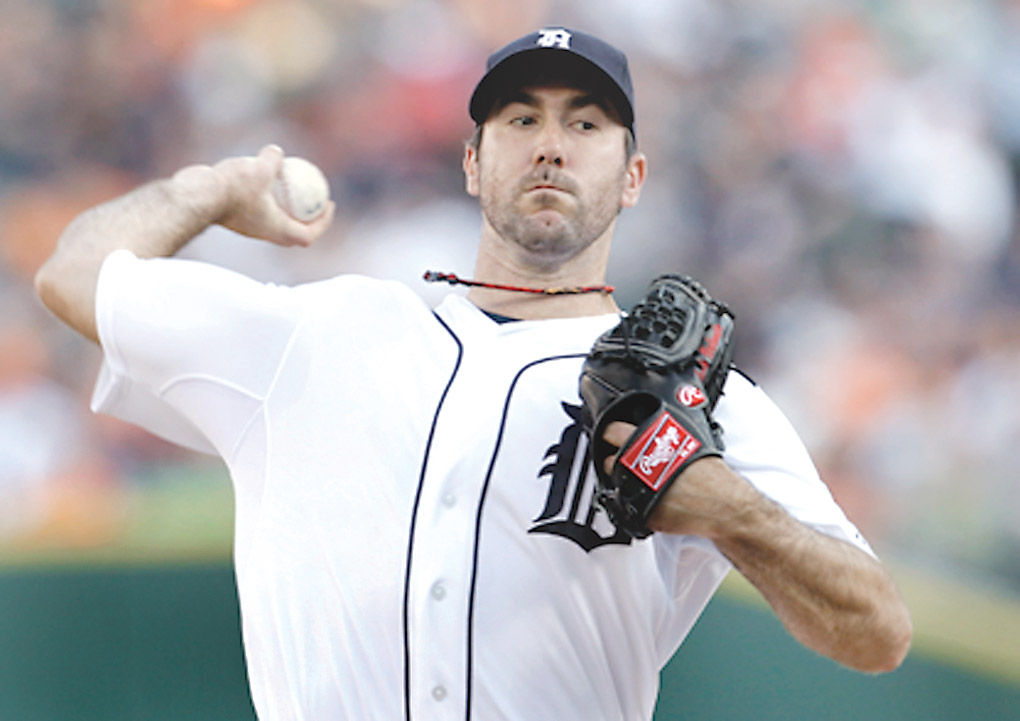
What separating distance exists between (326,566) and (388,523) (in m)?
0.11

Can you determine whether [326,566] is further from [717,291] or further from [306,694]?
[717,291]

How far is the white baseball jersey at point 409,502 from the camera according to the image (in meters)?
1.59

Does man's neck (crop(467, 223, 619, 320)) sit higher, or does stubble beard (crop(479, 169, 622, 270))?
stubble beard (crop(479, 169, 622, 270))

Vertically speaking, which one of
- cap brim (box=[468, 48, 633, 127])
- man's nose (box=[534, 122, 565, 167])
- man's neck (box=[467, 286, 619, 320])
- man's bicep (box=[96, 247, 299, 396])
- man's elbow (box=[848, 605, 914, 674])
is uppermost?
cap brim (box=[468, 48, 633, 127])

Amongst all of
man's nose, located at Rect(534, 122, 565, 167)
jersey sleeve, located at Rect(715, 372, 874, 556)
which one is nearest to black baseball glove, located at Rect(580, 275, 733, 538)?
jersey sleeve, located at Rect(715, 372, 874, 556)

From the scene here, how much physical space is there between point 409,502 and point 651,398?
43cm

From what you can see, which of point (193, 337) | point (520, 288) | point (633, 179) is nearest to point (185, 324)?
point (193, 337)

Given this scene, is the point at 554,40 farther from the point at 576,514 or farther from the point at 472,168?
the point at 576,514

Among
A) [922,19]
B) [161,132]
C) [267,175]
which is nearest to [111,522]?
[161,132]

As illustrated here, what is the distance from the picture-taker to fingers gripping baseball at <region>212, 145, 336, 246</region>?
188cm

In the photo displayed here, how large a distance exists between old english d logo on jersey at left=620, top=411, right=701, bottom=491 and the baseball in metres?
0.83

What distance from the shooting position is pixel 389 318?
6.00 feet

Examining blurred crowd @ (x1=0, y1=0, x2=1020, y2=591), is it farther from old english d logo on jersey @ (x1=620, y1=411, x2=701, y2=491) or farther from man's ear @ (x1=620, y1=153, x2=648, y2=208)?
old english d logo on jersey @ (x1=620, y1=411, x2=701, y2=491)

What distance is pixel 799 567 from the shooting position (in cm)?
146
